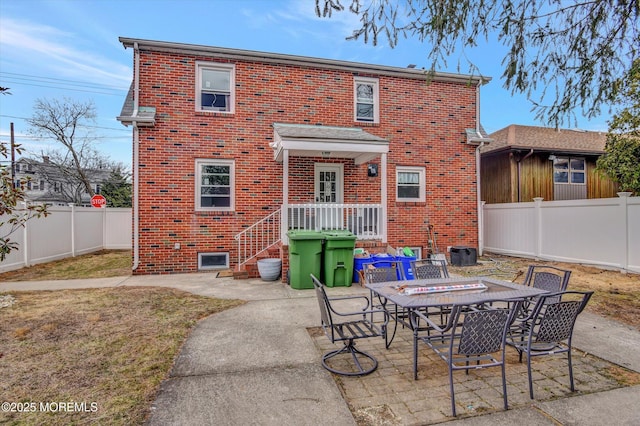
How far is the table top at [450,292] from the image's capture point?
3271 mm

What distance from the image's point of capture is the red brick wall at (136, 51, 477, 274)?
931 centimetres

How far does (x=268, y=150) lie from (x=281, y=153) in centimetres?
108

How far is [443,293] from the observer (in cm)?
369

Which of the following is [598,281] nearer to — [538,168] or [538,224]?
[538,224]

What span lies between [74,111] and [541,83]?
29.6 meters

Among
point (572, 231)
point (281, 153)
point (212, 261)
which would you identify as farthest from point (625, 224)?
point (212, 261)

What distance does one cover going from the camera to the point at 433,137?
36.9 ft

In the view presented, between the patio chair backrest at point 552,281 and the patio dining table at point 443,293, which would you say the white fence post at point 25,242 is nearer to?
the patio dining table at point 443,293

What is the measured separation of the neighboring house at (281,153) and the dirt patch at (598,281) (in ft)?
5.24

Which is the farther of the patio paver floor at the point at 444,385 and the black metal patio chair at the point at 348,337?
the black metal patio chair at the point at 348,337

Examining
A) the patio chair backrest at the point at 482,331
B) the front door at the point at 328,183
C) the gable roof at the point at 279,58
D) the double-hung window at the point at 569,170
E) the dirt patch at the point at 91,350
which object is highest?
the gable roof at the point at 279,58

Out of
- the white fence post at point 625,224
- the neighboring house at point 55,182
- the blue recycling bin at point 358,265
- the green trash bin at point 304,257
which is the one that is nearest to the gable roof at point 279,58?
the white fence post at point 625,224

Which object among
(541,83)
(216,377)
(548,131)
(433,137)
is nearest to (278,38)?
(433,137)

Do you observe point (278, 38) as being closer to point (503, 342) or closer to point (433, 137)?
point (433, 137)
